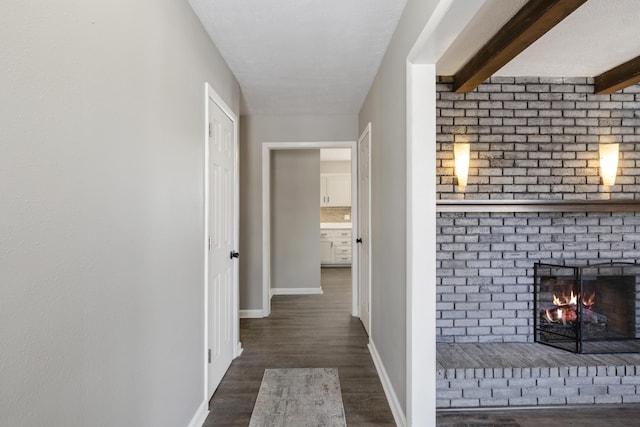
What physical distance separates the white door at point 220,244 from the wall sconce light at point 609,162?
9.87 ft

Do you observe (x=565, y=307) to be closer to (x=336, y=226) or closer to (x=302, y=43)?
(x=302, y=43)

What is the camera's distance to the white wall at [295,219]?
18.2 ft

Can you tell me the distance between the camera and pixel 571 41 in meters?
2.36

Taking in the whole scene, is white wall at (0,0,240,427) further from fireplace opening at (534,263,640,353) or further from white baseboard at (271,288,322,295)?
white baseboard at (271,288,322,295)

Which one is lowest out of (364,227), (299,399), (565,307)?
(299,399)

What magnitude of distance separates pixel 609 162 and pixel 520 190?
2.30 ft

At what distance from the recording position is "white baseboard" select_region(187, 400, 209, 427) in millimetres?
2127

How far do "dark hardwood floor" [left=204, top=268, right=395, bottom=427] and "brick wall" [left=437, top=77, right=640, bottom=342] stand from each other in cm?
106

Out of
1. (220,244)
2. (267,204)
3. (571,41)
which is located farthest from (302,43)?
(267,204)

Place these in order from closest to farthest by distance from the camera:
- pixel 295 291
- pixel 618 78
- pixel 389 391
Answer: pixel 389 391
pixel 618 78
pixel 295 291

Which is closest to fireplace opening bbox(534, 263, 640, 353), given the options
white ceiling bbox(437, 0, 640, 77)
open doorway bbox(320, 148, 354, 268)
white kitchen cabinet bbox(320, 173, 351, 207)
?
white ceiling bbox(437, 0, 640, 77)

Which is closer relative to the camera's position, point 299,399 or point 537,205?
point 299,399

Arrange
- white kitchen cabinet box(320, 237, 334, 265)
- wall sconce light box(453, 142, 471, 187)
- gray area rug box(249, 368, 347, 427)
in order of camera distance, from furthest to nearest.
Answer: white kitchen cabinet box(320, 237, 334, 265), wall sconce light box(453, 142, 471, 187), gray area rug box(249, 368, 347, 427)

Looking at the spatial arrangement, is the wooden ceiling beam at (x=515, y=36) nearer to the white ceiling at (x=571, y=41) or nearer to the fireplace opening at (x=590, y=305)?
the white ceiling at (x=571, y=41)
